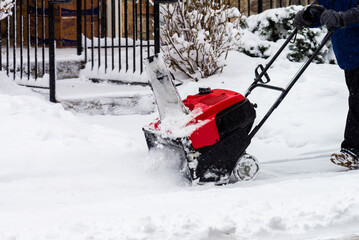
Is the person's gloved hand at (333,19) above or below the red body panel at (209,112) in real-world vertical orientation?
above

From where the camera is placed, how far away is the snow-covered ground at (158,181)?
111 inches

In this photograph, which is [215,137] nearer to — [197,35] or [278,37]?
[197,35]

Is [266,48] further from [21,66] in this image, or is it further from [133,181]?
[133,181]

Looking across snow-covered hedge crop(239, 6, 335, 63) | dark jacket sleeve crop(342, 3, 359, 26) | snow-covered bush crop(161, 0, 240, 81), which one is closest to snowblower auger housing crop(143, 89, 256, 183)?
dark jacket sleeve crop(342, 3, 359, 26)

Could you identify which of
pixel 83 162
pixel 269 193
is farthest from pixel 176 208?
pixel 83 162

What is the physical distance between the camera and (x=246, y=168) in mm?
3889

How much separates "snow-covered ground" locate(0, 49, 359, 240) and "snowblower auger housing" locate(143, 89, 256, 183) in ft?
0.48

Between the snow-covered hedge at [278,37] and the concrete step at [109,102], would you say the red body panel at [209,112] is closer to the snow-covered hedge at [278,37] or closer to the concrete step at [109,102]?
the concrete step at [109,102]

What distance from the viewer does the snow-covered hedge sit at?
765cm

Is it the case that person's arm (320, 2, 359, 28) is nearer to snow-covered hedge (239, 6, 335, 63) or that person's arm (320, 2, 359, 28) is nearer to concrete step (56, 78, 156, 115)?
concrete step (56, 78, 156, 115)

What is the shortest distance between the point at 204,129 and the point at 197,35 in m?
3.55

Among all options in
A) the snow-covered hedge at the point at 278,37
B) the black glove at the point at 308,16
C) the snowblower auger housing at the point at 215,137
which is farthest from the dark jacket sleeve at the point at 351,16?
the snow-covered hedge at the point at 278,37

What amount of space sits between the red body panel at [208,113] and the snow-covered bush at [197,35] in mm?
3143

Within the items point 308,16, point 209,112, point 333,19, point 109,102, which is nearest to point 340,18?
point 333,19
